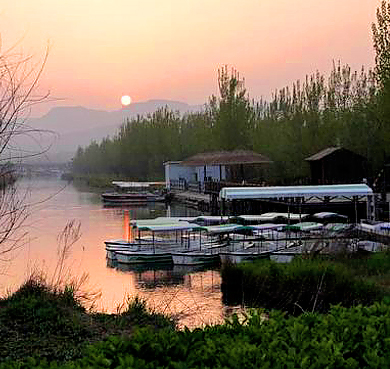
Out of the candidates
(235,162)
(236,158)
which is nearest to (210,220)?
(235,162)

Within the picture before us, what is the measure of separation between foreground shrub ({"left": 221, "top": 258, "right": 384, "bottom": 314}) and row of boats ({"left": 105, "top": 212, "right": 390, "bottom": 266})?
4.18 metres

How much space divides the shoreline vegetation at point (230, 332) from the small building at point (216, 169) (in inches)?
971

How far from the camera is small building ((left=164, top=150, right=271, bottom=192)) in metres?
40.0

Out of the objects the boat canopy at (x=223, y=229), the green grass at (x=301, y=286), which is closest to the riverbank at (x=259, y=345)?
the green grass at (x=301, y=286)

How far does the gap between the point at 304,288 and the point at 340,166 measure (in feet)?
69.6

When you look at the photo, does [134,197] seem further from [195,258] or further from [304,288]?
[304,288]

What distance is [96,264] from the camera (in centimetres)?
2189

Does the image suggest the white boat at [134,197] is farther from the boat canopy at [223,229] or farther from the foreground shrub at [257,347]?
the foreground shrub at [257,347]

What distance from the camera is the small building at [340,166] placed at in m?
34.0

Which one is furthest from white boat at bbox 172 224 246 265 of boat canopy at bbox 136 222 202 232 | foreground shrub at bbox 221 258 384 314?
foreground shrub at bbox 221 258 384 314

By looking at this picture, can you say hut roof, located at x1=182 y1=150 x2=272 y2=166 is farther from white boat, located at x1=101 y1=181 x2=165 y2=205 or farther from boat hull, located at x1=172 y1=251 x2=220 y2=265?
boat hull, located at x1=172 y1=251 x2=220 y2=265

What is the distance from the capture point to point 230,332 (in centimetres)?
454

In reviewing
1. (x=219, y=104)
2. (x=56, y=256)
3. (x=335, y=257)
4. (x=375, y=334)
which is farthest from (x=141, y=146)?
(x=375, y=334)

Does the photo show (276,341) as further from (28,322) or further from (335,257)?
(335,257)
